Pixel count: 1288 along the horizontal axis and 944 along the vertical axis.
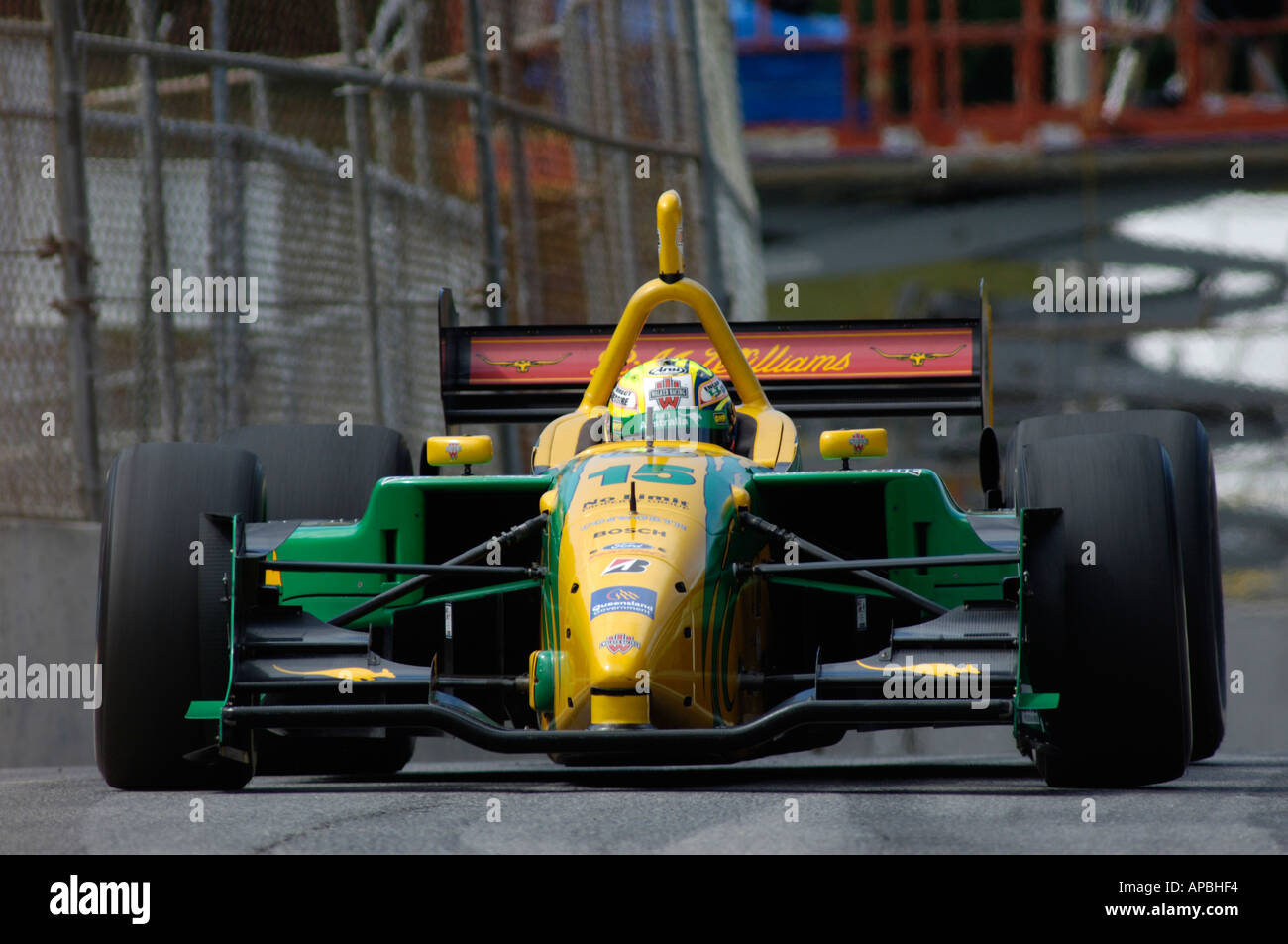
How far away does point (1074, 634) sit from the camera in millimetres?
5781

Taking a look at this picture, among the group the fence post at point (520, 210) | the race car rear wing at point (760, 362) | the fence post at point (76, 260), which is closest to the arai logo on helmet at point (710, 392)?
the race car rear wing at point (760, 362)

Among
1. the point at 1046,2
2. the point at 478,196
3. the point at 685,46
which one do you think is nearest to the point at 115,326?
the point at 478,196

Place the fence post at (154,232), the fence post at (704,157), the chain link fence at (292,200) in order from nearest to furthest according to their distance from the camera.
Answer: the chain link fence at (292,200), the fence post at (154,232), the fence post at (704,157)

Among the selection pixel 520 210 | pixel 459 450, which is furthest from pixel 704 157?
pixel 459 450

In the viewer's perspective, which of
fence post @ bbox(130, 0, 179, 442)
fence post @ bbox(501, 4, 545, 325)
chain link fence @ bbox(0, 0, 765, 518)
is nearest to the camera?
chain link fence @ bbox(0, 0, 765, 518)

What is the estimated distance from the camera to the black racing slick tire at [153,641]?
586cm

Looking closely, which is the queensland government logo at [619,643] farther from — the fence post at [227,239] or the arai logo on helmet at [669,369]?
the fence post at [227,239]

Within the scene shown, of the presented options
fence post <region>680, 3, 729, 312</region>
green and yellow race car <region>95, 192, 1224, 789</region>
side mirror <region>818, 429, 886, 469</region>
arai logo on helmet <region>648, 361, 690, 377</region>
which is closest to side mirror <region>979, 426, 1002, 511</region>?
green and yellow race car <region>95, 192, 1224, 789</region>

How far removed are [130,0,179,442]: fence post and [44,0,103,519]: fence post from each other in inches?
18.2

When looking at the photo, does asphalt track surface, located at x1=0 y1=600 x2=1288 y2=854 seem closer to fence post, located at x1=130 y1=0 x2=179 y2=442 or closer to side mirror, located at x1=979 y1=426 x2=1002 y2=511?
side mirror, located at x1=979 y1=426 x2=1002 y2=511

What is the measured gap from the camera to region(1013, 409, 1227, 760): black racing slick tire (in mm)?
7148

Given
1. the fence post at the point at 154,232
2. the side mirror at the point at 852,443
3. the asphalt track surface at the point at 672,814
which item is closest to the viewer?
the asphalt track surface at the point at 672,814

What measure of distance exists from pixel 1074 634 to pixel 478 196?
4910 millimetres
